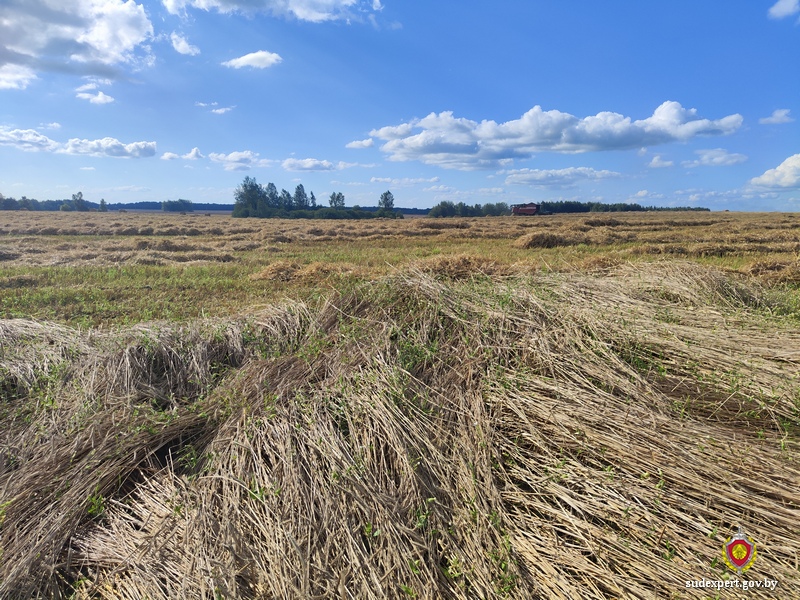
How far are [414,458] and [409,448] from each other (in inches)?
3.3

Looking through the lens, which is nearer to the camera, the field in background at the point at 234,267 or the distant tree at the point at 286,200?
the field in background at the point at 234,267

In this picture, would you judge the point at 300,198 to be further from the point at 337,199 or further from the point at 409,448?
the point at 409,448

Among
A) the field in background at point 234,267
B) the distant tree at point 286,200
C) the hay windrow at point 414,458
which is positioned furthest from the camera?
the distant tree at point 286,200

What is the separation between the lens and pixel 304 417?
9.53 feet

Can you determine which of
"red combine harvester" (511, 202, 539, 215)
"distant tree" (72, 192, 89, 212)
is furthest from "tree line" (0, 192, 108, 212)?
"red combine harvester" (511, 202, 539, 215)

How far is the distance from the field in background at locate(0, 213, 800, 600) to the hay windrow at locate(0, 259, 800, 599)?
15 mm

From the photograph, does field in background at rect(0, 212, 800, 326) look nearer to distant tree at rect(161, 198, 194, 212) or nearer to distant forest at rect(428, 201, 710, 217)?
distant forest at rect(428, 201, 710, 217)

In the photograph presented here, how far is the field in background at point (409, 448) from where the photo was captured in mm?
2055

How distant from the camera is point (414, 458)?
2.60m

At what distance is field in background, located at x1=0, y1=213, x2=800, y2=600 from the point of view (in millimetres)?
2055

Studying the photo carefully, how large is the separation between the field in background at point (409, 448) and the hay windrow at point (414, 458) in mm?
15

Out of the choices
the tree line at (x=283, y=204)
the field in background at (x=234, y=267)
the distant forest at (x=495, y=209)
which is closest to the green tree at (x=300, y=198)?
the tree line at (x=283, y=204)

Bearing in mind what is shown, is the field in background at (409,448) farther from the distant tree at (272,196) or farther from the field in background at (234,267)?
the distant tree at (272,196)

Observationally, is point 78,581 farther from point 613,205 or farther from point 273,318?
point 613,205
